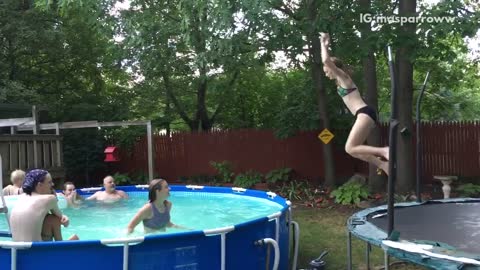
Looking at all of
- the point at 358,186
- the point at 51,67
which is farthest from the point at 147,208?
the point at 51,67

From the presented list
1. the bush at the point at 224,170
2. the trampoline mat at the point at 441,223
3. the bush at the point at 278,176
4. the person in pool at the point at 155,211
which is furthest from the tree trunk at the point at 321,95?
the person in pool at the point at 155,211

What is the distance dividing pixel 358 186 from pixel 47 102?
8.24 metres

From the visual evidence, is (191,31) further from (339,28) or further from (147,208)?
(147,208)

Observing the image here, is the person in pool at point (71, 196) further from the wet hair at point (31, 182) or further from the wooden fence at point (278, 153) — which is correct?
the wooden fence at point (278, 153)

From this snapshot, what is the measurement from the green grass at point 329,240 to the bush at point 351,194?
0.25m

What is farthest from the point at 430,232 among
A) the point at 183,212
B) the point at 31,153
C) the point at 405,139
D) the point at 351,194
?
the point at 31,153

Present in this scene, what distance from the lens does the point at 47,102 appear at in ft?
41.6

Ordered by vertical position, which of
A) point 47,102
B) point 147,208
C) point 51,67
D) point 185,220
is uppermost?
point 51,67

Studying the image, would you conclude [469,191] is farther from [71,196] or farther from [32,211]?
[32,211]

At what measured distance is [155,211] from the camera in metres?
4.73

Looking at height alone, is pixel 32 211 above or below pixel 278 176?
above

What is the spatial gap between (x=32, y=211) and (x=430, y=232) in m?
3.32

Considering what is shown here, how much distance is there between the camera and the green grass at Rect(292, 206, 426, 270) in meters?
5.14

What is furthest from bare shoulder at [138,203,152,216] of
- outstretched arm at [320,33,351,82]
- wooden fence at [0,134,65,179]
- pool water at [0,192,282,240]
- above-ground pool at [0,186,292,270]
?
wooden fence at [0,134,65,179]
